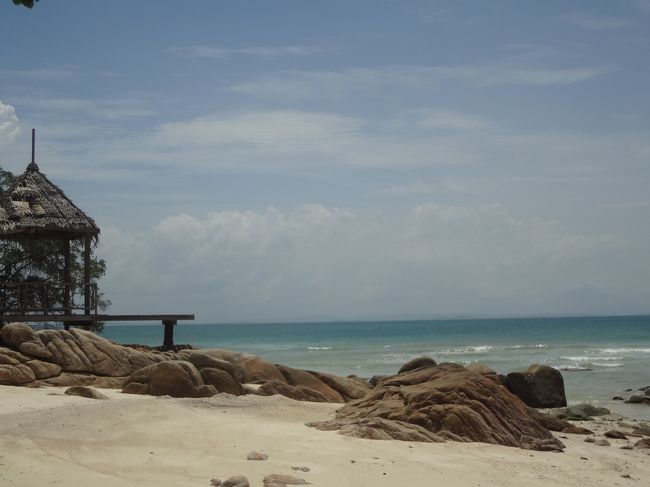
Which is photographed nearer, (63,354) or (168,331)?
(63,354)

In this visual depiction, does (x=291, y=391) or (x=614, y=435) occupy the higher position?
(x=291, y=391)

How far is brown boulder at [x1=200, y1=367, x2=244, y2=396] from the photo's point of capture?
18.2 meters

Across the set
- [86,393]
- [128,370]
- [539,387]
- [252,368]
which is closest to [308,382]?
[252,368]

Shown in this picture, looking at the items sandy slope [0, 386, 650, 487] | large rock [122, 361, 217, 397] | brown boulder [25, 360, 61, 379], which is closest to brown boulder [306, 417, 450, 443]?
sandy slope [0, 386, 650, 487]

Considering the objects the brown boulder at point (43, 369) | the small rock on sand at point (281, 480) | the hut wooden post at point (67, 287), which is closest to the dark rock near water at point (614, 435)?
the small rock on sand at point (281, 480)

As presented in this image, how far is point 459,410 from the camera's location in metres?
14.7

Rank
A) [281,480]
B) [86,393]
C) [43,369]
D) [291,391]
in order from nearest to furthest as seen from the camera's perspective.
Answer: [281,480], [86,393], [291,391], [43,369]

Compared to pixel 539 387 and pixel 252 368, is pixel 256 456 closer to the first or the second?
pixel 252 368

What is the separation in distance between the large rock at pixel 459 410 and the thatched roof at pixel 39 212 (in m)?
13.2

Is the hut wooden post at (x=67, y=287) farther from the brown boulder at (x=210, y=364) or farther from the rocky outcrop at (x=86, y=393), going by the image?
the rocky outcrop at (x=86, y=393)

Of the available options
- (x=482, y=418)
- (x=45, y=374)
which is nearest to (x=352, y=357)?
(x=45, y=374)

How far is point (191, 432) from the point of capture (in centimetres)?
1252

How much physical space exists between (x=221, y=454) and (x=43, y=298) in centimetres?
1771

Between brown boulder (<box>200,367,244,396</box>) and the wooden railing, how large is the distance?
9.14 metres
